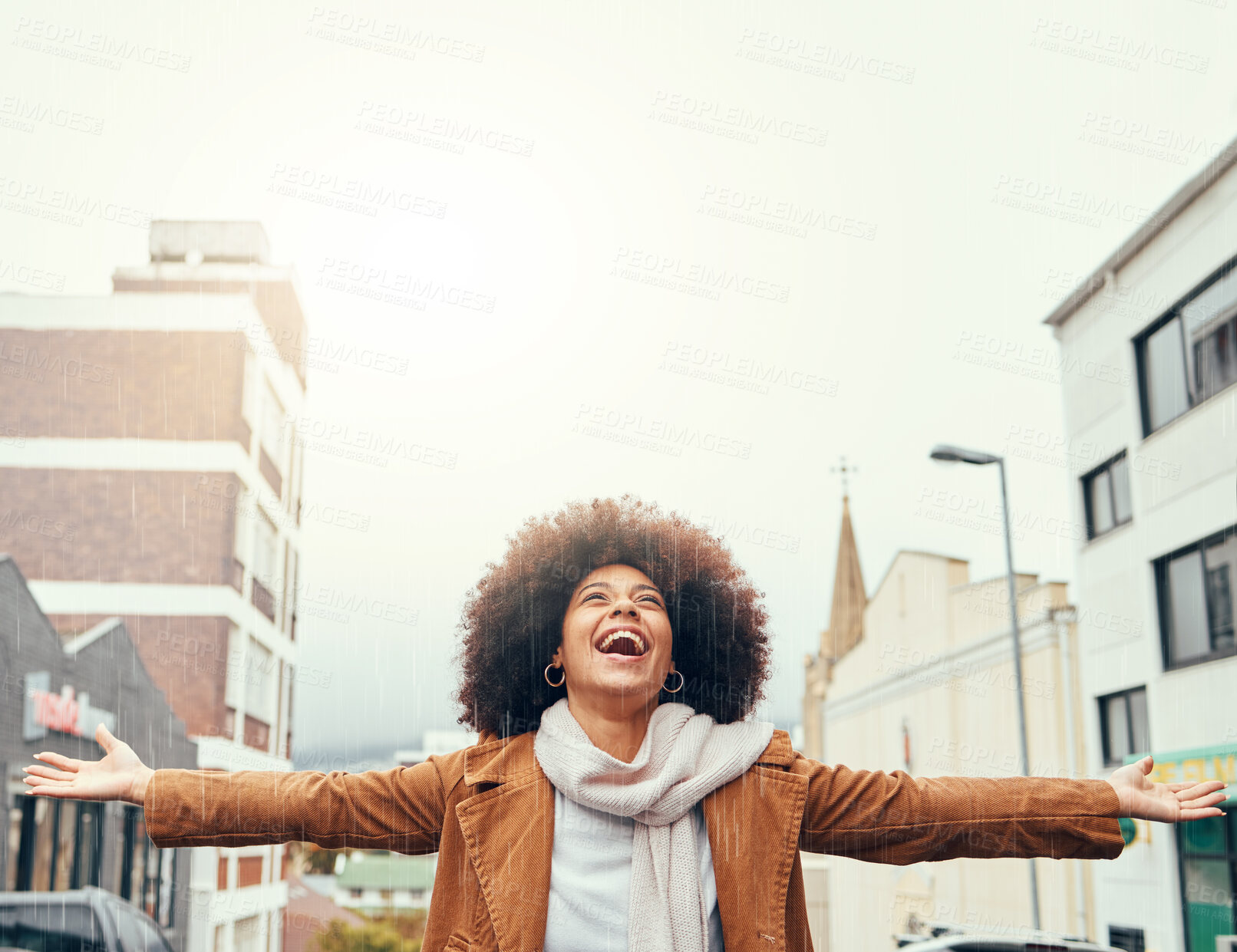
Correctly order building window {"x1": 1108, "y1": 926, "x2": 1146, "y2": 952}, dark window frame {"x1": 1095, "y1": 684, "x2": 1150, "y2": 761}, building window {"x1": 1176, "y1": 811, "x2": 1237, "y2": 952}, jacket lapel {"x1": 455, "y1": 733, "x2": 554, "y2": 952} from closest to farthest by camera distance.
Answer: jacket lapel {"x1": 455, "y1": 733, "x2": 554, "y2": 952}, building window {"x1": 1176, "y1": 811, "x2": 1237, "y2": 952}, building window {"x1": 1108, "y1": 926, "x2": 1146, "y2": 952}, dark window frame {"x1": 1095, "y1": 684, "x2": 1150, "y2": 761}

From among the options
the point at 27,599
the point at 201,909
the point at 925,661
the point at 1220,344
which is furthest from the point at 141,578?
the point at 1220,344

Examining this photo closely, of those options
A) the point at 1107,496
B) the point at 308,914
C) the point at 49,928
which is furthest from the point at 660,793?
the point at 308,914

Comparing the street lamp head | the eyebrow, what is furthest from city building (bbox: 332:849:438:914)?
the eyebrow

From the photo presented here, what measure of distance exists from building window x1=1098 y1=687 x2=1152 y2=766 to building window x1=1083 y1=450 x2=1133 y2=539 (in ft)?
6.62

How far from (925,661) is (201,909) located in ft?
45.2

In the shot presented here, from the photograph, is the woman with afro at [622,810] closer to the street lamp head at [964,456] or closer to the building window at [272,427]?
the street lamp head at [964,456]

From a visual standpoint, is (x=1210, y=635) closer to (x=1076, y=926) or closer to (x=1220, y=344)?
(x=1220, y=344)

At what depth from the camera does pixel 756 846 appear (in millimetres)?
2652

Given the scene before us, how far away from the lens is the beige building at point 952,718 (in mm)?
19469

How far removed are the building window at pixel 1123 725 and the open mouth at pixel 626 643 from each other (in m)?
13.1

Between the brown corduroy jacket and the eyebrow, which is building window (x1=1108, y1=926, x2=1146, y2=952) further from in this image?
the eyebrow

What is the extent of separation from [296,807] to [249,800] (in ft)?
0.32

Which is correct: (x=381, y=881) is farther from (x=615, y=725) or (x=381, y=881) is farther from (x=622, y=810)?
(x=622, y=810)

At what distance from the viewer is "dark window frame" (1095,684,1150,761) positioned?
14656 mm
